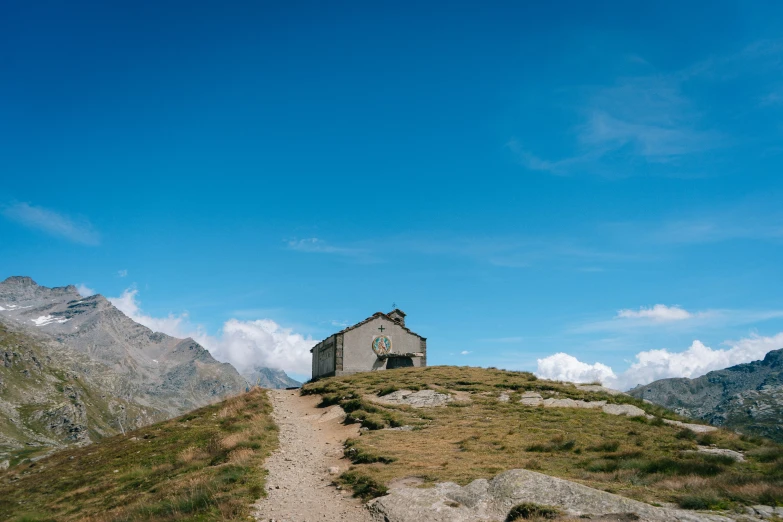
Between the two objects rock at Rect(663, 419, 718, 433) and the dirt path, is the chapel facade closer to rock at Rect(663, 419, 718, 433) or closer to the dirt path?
the dirt path

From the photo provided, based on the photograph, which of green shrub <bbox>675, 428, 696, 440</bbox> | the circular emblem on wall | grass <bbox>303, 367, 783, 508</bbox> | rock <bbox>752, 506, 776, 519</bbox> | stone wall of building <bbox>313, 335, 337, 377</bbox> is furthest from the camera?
the circular emblem on wall

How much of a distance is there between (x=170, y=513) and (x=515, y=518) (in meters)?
10.2

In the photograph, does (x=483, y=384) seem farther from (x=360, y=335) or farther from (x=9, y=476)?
(x=9, y=476)

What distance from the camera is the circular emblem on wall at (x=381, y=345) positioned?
61.8 m

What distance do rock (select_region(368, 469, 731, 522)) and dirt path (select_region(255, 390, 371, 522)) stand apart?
1116 millimetres

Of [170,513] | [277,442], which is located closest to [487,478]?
[170,513]

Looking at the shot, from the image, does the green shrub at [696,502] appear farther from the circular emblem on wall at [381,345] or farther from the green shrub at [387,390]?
the circular emblem on wall at [381,345]

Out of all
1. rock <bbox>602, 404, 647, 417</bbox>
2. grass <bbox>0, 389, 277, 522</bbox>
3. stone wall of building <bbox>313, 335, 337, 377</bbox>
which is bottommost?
Answer: grass <bbox>0, 389, 277, 522</bbox>

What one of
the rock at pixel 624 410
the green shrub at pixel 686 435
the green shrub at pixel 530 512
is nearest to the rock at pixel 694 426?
the green shrub at pixel 686 435

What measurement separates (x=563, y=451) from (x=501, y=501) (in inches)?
336

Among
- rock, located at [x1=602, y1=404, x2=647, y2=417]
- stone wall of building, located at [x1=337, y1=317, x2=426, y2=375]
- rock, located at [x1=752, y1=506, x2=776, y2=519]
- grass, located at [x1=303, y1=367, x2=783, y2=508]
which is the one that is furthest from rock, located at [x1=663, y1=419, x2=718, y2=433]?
stone wall of building, located at [x1=337, y1=317, x2=426, y2=375]

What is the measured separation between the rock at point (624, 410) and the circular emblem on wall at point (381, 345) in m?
32.3

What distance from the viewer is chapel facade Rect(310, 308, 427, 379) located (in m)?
59.6

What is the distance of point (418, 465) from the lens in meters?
17.8
